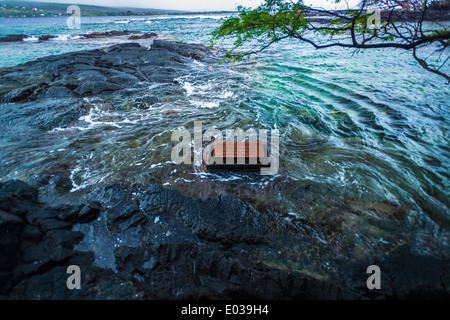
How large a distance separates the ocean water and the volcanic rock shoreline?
0.39 meters

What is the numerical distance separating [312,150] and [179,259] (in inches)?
236

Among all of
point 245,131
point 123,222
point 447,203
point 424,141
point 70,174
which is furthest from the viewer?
point 245,131

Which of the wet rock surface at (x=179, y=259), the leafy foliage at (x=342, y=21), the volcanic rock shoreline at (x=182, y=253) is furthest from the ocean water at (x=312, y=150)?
the leafy foliage at (x=342, y=21)

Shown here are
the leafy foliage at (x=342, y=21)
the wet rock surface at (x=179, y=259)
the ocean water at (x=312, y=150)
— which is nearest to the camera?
the wet rock surface at (x=179, y=259)

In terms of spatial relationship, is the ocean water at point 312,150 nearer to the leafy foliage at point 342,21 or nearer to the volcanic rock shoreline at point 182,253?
the volcanic rock shoreline at point 182,253

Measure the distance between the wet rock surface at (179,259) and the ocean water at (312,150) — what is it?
64 cm

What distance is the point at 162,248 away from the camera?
4.05 m

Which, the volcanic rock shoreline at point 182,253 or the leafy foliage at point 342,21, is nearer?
the volcanic rock shoreline at point 182,253

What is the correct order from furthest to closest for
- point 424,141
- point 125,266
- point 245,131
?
point 245,131 < point 424,141 < point 125,266

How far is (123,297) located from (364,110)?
1200 centimetres

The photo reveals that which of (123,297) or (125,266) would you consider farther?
(125,266)

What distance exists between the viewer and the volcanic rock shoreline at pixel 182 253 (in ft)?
10.9
